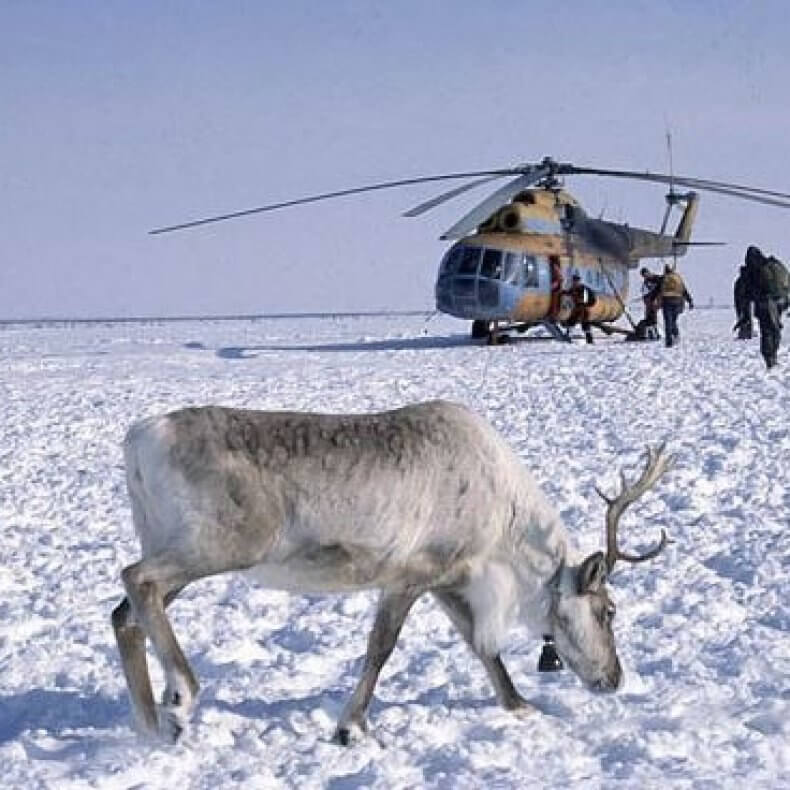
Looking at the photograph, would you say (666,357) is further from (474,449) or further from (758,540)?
(474,449)

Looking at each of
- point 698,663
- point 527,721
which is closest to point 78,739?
point 527,721

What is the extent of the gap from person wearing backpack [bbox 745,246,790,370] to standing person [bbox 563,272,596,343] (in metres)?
8.15

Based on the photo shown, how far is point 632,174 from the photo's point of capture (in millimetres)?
26766

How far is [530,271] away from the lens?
102 ft

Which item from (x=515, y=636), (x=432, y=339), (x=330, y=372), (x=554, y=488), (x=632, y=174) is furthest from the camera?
(x=432, y=339)

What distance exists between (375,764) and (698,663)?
2119 mm

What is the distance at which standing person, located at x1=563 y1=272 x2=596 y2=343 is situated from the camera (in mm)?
31828

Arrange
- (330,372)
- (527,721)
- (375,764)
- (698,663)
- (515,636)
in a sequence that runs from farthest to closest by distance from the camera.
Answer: (330,372) < (515,636) < (698,663) < (527,721) < (375,764)

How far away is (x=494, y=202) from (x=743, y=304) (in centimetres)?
593

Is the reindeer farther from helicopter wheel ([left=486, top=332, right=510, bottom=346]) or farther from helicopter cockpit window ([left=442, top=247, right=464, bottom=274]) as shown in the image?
helicopter cockpit window ([left=442, top=247, right=464, bottom=274])

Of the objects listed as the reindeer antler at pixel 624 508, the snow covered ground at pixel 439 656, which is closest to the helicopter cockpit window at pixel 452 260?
the snow covered ground at pixel 439 656

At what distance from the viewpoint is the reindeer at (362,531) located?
559cm

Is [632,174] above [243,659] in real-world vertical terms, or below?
above

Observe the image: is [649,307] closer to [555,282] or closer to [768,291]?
[555,282]
